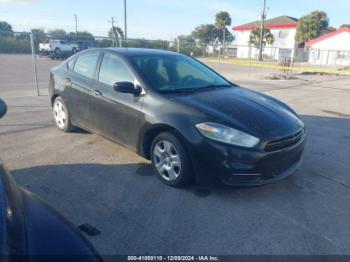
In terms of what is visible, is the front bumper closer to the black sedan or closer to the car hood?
the black sedan

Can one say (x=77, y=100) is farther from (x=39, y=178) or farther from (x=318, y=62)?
(x=318, y=62)

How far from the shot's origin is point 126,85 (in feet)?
12.5

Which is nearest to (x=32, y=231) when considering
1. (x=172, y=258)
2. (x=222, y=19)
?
(x=172, y=258)

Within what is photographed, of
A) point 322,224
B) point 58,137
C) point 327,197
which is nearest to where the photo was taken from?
point 322,224

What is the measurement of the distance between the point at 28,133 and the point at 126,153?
2.19 metres

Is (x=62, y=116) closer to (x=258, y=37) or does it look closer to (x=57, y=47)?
(x=57, y=47)

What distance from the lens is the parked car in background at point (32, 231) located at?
1.31 m

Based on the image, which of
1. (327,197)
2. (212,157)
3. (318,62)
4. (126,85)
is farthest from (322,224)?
(318,62)

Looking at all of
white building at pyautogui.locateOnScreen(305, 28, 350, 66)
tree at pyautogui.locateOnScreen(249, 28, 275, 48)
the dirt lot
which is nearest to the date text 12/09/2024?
the dirt lot

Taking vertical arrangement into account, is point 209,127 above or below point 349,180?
above

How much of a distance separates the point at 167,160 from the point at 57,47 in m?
29.6

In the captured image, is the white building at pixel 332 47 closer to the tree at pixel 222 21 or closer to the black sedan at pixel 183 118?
the tree at pixel 222 21

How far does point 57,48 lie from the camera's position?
2970cm

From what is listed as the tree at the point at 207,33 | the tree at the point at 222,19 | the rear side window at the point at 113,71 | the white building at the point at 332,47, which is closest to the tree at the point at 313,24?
the white building at the point at 332,47
